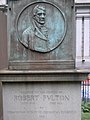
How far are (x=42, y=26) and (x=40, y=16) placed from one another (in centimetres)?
19

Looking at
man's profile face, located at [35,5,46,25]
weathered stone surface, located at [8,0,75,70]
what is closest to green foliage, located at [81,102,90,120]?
weathered stone surface, located at [8,0,75,70]

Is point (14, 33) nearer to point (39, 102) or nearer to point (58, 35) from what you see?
point (58, 35)

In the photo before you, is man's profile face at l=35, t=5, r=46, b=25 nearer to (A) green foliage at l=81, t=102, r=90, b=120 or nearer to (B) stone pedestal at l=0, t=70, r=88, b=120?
(B) stone pedestal at l=0, t=70, r=88, b=120

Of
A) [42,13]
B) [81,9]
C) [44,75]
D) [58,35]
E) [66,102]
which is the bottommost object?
[66,102]

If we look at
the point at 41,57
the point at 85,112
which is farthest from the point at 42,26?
the point at 85,112

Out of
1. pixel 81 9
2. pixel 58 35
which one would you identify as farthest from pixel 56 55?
pixel 81 9

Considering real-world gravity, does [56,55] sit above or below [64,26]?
below

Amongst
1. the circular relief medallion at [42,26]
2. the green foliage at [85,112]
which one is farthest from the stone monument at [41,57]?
the green foliage at [85,112]

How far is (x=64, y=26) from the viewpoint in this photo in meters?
6.11

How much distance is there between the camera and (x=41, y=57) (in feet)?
20.2

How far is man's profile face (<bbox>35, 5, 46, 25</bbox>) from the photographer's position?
6.07 m

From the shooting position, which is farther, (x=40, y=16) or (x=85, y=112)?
(x=85, y=112)

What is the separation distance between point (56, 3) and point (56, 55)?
96 centimetres

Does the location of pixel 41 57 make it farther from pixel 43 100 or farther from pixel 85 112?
pixel 85 112
